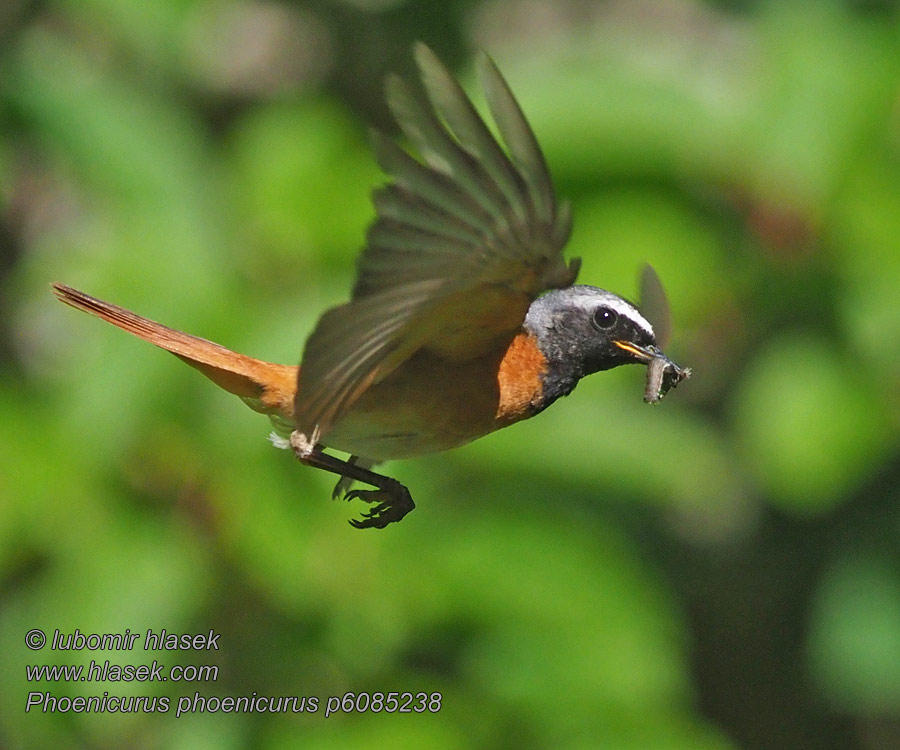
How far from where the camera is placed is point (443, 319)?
2.59 meters

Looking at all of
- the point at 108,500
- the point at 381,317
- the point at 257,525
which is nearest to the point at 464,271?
the point at 381,317

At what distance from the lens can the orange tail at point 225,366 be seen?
2.85m

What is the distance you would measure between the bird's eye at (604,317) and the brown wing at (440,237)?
1.04 feet

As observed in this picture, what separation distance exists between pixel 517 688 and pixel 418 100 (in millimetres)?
2046

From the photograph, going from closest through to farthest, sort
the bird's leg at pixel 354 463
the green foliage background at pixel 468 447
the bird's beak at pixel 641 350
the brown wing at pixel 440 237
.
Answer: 1. the brown wing at pixel 440 237
2. the bird's beak at pixel 641 350
3. the bird's leg at pixel 354 463
4. the green foliage background at pixel 468 447

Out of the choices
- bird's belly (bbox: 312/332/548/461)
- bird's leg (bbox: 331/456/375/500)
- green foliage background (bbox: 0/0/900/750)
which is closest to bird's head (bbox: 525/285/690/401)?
bird's belly (bbox: 312/332/548/461)

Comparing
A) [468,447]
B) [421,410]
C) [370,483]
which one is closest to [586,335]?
[421,410]

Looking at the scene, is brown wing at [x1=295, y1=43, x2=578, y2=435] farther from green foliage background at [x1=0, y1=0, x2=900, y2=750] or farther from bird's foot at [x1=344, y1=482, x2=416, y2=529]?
green foliage background at [x1=0, y1=0, x2=900, y2=750]

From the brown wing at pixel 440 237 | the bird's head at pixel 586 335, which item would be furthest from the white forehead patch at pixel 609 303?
the brown wing at pixel 440 237

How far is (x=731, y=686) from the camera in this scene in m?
5.75

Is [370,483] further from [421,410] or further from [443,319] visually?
[443,319]

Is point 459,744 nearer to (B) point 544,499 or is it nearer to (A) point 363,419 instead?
(B) point 544,499

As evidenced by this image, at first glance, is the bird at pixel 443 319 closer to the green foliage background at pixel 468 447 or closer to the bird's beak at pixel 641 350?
the bird's beak at pixel 641 350

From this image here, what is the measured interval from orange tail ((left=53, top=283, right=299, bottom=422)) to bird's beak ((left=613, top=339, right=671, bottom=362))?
2.27 ft
